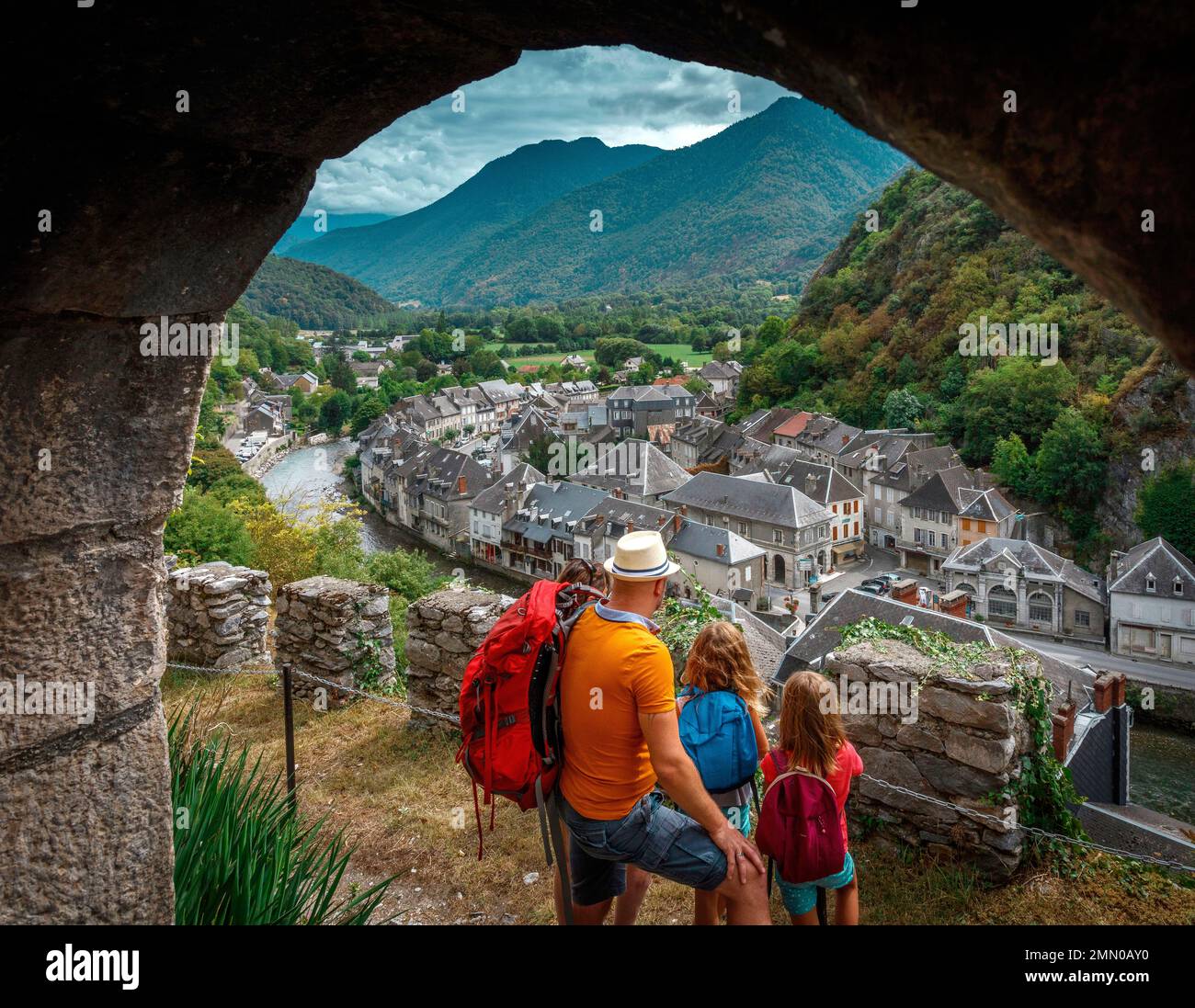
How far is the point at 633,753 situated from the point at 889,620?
15.9 m

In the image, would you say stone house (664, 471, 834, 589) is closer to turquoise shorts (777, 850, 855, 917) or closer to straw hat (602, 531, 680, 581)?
turquoise shorts (777, 850, 855, 917)

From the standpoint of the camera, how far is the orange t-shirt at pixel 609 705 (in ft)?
9.29

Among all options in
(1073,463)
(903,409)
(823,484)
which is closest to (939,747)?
(823,484)

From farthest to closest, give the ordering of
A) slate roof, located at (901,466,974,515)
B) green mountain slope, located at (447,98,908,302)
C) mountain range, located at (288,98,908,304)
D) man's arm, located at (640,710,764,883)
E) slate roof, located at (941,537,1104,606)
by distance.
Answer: green mountain slope, located at (447,98,908,302) < mountain range, located at (288,98,908,304) < slate roof, located at (901,466,974,515) < slate roof, located at (941,537,1104,606) < man's arm, located at (640,710,764,883)

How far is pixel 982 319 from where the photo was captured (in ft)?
170

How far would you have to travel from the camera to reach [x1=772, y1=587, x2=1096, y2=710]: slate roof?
17891 mm

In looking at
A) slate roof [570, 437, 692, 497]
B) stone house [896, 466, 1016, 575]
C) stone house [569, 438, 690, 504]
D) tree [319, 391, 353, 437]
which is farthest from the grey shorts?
tree [319, 391, 353, 437]

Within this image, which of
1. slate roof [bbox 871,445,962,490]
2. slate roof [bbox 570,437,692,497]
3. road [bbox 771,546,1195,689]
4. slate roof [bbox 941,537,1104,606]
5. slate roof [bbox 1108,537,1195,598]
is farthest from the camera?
slate roof [bbox 570,437,692,497]

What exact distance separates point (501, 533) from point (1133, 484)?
3102 cm

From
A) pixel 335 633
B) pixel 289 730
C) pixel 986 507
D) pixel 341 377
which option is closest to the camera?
pixel 289 730

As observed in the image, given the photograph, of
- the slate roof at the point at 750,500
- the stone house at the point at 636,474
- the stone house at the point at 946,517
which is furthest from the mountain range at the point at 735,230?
the slate roof at the point at 750,500

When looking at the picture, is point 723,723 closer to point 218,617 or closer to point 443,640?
point 443,640

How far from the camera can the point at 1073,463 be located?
44188 millimetres

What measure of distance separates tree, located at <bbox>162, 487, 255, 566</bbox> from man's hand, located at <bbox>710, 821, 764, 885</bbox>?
14.7m
